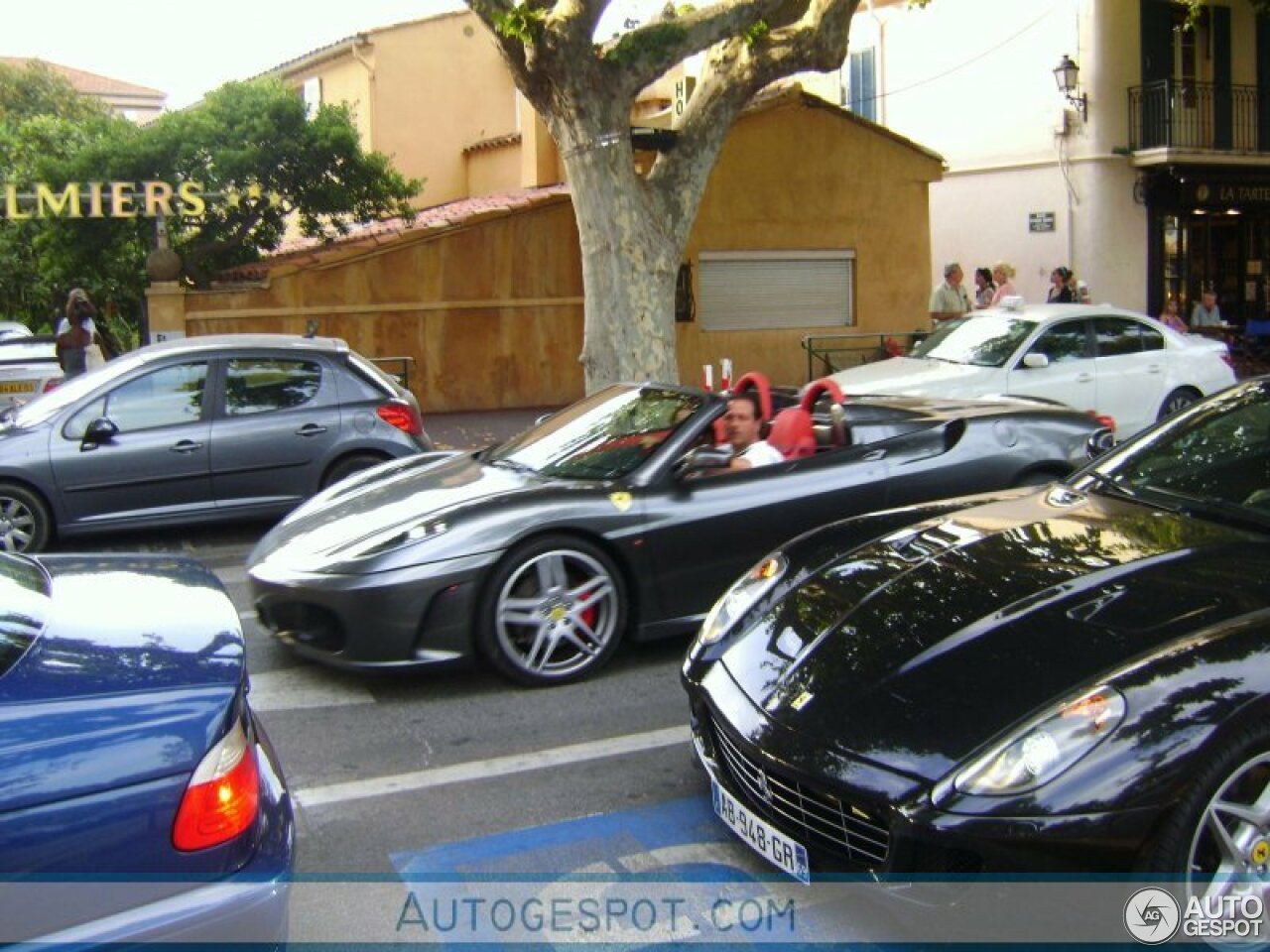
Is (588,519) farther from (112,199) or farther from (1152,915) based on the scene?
(112,199)

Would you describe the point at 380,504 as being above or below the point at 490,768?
above

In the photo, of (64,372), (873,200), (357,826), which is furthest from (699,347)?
(357,826)

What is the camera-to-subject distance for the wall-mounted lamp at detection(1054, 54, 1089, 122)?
20.3 metres

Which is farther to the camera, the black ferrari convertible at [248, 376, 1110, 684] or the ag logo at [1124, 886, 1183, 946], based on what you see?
the black ferrari convertible at [248, 376, 1110, 684]

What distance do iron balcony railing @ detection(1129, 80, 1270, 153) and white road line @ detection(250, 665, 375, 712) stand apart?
62.8 ft

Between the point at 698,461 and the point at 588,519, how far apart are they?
25.3 inches

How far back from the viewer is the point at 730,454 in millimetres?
6059

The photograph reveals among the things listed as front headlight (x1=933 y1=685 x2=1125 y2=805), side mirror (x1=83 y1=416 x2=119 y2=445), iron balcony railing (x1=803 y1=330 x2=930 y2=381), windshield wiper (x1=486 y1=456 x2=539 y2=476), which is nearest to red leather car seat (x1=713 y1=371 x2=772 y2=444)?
windshield wiper (x1=486 y1=456 x2=539 y2=476)

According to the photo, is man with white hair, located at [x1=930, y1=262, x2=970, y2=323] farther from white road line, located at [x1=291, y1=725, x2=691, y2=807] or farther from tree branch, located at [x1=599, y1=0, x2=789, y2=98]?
white road line, located at [x1=291, y1=725, x2=691, y2=807]

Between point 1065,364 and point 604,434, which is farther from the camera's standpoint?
point 1065,364

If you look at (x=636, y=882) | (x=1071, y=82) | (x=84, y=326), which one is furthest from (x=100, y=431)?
(x=1071, y=82)

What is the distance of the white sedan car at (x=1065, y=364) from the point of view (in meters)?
12.0

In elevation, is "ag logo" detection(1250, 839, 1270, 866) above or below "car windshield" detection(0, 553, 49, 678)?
below

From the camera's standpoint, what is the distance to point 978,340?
41.1 feet
